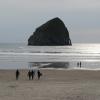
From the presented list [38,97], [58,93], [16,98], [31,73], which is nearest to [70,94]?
[58,93]

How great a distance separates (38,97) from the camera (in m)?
20.4

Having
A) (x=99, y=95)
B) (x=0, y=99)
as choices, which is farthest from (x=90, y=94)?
(x=0, y=99)

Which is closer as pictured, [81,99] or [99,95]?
[81,99]

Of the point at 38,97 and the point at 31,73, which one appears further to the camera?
the point at 31,73

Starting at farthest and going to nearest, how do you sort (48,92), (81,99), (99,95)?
(48,92) < (99,95) < (81,99)

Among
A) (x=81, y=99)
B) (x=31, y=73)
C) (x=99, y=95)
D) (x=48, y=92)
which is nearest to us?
(x=81, y=99)

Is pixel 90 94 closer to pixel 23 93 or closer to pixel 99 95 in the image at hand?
pixel 99 95

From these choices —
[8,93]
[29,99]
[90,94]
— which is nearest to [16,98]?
[29,99]

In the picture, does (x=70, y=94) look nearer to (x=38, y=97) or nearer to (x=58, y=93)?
(x=58, y=93)

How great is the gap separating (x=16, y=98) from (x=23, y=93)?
93.9 inches

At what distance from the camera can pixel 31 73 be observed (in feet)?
116

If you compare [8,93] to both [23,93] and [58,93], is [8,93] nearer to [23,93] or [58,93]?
[23,93]

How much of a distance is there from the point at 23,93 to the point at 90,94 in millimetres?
4164

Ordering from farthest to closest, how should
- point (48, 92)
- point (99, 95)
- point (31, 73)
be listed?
point (31, 73)
point (48, 92)
point (99, 95)
